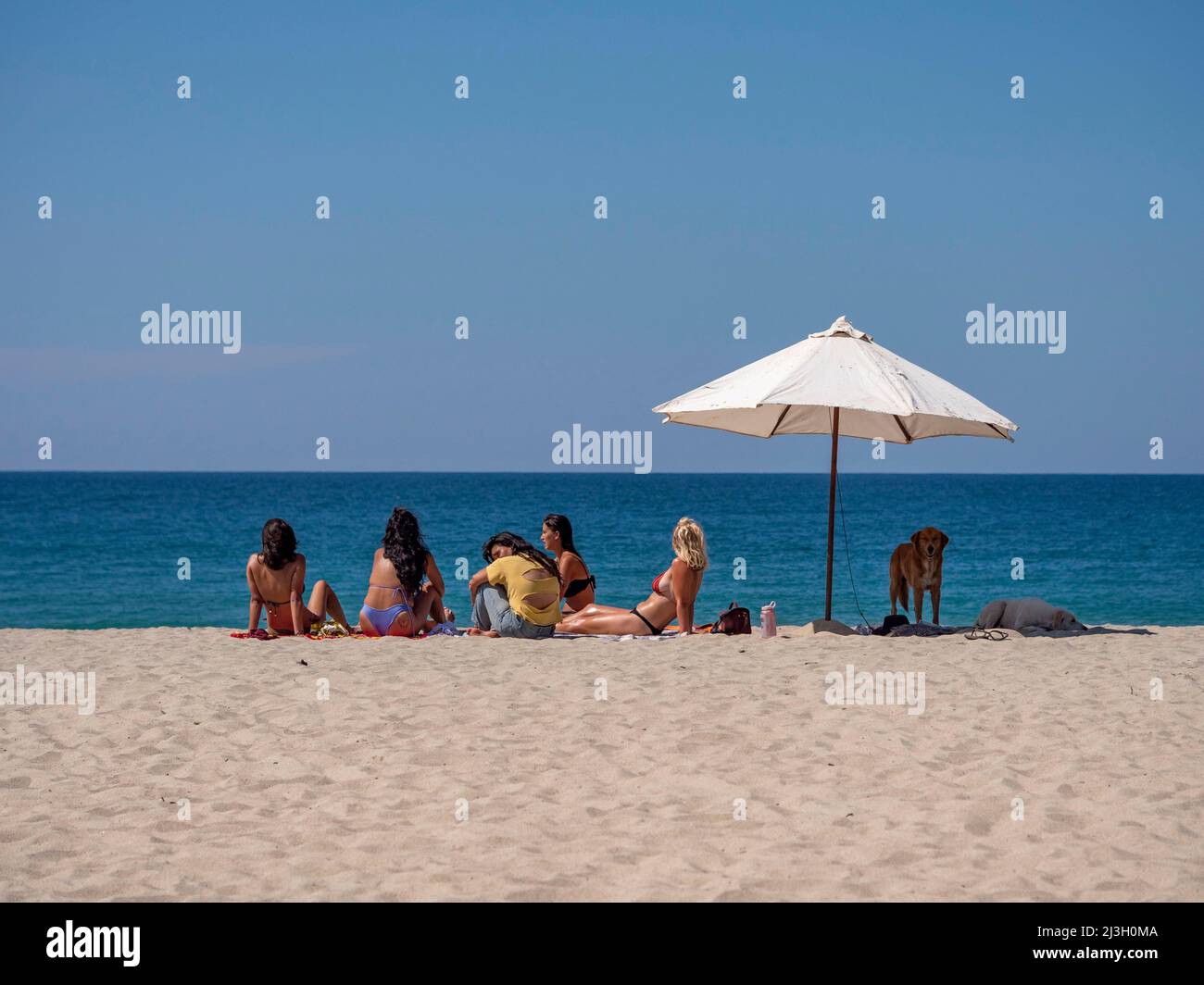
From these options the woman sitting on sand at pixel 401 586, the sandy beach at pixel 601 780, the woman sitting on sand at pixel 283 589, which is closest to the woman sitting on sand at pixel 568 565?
the woman sitting on sand at pixel 401 586

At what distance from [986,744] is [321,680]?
12.7ft

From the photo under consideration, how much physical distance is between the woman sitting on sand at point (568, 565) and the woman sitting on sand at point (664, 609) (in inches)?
11.7

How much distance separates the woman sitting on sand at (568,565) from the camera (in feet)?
31.0

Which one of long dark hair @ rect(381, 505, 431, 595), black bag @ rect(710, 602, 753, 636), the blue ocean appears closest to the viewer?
long dark hair @ rect(381, 505, 431, 595)

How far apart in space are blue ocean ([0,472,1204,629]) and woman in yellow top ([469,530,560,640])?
6.39 m

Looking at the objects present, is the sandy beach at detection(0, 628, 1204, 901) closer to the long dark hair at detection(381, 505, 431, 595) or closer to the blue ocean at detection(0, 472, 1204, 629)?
the long dark hair at detection(381, 505, 431, 595)

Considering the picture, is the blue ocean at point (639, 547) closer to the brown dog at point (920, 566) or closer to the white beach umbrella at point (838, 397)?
the brown dog at point (920, 566)

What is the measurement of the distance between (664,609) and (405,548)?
2153mm

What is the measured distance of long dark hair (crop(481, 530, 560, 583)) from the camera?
8.80m

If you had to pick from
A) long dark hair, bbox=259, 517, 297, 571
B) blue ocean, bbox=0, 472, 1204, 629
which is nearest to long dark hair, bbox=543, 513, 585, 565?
long dark hair, bbox=259, 517, 297, 571

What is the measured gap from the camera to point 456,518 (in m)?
49.3

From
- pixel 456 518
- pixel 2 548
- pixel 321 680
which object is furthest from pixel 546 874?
pixel 456 518

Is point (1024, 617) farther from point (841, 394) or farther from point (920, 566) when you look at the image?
point (841, 394)
